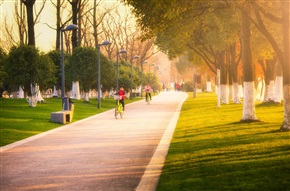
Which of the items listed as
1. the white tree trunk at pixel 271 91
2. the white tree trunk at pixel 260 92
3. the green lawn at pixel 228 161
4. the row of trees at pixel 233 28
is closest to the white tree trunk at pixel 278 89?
the row of trees at pixel 233 28

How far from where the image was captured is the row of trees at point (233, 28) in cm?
2047

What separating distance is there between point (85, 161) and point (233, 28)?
Result: 24609 millimetres

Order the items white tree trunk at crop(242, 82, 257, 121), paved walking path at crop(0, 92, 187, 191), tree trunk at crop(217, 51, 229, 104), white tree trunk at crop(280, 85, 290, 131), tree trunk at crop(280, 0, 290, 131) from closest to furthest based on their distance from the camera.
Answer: paved walking path at crop(0, 92, 187, 191), white tree trunk at crop(280, 85, 290, 131), tree trunk at crop(280, 0, 290, 131), white tree trunk at crop(242, 82, 257, 121), tree trunk at crop(217, 51, 229, 104)

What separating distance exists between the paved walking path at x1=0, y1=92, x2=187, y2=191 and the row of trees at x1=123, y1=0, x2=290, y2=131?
4.64 meters

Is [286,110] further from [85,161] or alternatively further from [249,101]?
[85,161]

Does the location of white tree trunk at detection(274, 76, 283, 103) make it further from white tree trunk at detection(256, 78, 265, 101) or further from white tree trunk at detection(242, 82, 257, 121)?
white tree trunk at detection(242, 82, 257, 121)

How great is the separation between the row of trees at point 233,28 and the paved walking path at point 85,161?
4.64 m

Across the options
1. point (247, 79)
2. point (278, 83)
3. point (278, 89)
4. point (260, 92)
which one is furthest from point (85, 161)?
point (260, 92)

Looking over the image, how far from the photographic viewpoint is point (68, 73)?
54719 mm

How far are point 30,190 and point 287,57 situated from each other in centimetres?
1349

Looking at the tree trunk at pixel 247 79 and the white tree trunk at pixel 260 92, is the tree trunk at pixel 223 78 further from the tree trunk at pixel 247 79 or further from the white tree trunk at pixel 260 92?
the tree trunk at pixel 247 79

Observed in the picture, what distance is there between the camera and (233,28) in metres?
35.9

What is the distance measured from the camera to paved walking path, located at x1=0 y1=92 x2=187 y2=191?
32.9 feet

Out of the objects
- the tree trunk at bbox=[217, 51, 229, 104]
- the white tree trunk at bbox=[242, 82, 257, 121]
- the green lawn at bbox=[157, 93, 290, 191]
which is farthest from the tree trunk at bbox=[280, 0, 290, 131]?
the tree trunk at bbox=[217, 51, 229, 104]
